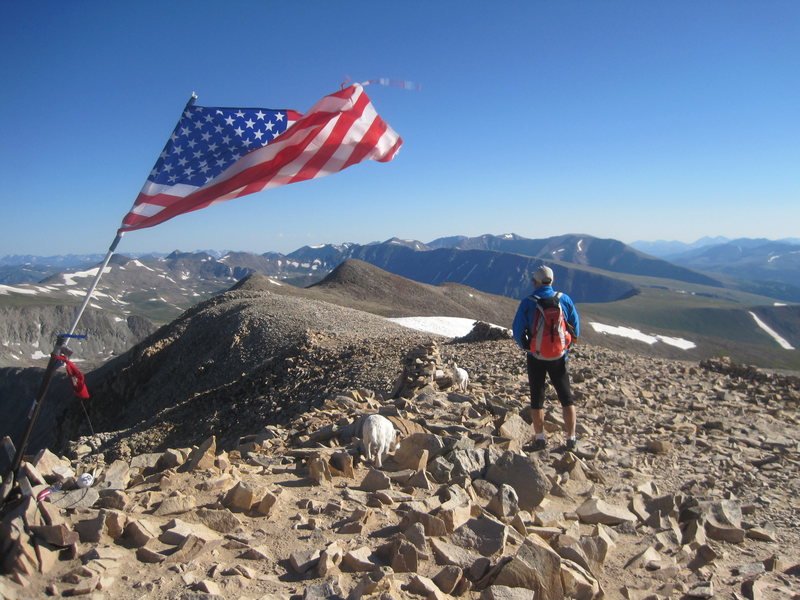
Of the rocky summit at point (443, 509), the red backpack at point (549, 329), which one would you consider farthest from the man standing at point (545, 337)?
the rocky summit at point (443, 509)

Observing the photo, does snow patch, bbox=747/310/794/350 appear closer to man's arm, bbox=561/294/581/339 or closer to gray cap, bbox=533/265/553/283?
man's arm, bbox=561/294/581/339

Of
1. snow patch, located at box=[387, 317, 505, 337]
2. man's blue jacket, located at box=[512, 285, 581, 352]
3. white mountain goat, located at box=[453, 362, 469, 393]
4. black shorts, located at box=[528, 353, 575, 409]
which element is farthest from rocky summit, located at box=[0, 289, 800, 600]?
snow patch, located at box=[387, 317, 505, 337]

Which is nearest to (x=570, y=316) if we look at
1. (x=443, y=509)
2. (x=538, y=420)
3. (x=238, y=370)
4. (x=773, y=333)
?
(x=538, y=420)

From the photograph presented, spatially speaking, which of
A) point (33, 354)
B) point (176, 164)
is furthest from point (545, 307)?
point (33, 354)

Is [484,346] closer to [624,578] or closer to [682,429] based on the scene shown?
[682,429]

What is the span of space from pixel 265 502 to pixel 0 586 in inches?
86.8

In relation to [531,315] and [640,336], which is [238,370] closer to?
[531,315]

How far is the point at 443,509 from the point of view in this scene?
16.8 feet

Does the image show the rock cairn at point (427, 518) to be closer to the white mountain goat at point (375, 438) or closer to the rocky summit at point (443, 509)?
the rocky summit at point (443, 509)

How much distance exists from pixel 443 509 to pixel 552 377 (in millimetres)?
3448

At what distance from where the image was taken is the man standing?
7.55m

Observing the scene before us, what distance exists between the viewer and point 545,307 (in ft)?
24.8

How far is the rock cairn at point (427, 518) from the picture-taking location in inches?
166

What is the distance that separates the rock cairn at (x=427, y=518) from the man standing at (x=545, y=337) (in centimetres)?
54
